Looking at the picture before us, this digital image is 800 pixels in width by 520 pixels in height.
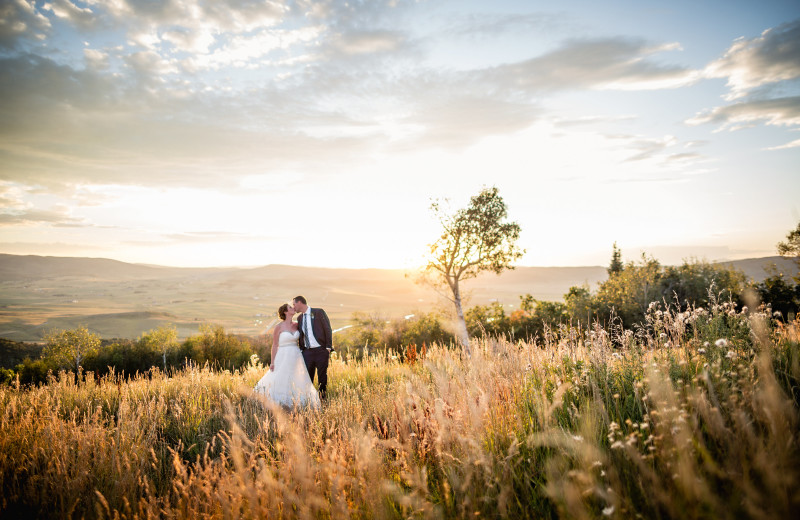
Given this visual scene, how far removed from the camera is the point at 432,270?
1756 cm

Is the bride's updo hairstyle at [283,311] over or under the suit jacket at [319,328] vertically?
over

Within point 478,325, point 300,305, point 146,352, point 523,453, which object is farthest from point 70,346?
point 523,453

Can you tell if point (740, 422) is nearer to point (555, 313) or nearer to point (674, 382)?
point (674, 382)

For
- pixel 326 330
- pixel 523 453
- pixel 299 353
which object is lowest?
pixel 299 353

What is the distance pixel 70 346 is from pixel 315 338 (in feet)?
59.2

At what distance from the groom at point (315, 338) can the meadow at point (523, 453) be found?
2303 mm

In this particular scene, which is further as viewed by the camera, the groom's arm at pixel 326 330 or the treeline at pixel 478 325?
the treeline at pixel 478 325

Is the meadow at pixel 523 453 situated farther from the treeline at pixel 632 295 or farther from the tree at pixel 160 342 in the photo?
the tree at pixel 160 342

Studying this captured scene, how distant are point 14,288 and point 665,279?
281110 millimetres

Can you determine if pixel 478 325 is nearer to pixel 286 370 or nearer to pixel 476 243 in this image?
pixel 476 243

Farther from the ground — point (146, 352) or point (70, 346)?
point (70, 346)

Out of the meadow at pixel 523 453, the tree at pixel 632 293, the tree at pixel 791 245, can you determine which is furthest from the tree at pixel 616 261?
the meadow at pixel 523 453

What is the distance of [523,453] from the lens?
316cm

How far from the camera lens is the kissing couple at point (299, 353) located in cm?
767
